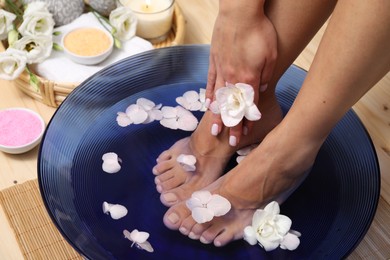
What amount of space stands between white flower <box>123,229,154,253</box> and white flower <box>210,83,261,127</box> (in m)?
0.27

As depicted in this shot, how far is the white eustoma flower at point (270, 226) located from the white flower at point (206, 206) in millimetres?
66

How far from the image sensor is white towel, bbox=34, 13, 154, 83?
147cm

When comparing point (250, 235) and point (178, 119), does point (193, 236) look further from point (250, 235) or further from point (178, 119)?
point (178, 119)

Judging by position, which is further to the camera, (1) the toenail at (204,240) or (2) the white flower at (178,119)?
(2) the white flower at (178,119)

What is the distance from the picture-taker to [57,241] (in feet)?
3.96

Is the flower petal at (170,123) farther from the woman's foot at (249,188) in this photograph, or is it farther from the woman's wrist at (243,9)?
the woman's wrist at (243,9)

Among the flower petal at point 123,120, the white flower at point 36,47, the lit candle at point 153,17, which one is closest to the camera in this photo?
the flower petal at point 123,120

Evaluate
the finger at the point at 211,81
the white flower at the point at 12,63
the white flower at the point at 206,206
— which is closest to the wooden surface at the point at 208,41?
the white flower at the point at 12,63

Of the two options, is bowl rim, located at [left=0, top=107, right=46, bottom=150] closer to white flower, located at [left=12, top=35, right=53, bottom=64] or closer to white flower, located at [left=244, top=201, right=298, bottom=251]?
white flower, located at [left=12, top=35, right=53, bottom=64]

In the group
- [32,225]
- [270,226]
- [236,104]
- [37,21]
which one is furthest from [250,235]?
[37,21]

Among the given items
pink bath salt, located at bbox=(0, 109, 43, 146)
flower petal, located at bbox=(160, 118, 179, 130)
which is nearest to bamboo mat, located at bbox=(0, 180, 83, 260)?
pink bath salt, located at bbox=(0, 109, 43, 146)

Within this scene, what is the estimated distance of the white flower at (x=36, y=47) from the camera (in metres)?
1.44

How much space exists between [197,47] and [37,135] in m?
0.45

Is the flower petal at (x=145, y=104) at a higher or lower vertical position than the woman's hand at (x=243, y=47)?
lower
